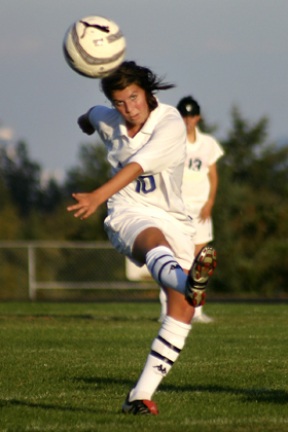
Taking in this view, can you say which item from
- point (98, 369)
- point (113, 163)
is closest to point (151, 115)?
point (113, 163)

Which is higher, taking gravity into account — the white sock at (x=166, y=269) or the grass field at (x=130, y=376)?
the white sock at (x=166, y=269)

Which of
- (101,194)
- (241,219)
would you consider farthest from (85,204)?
(241,219)

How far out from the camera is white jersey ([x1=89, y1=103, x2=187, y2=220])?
6.80m

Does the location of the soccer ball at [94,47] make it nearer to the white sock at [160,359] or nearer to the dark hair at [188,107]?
the white sock at [160,359]

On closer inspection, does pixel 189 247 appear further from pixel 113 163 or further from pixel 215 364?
pixel 215 364

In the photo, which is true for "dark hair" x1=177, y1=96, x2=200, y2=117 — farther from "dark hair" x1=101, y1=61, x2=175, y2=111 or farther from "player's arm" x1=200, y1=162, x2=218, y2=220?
"dark hair" x1=101, y1=61, x2=175, y2=111

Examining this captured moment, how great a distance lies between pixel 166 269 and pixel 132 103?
48.6 inches

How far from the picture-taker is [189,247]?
7.01 meters

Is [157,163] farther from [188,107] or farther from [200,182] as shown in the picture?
[200,182]

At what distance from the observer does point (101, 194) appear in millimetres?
6066

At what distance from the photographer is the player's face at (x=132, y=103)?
6.82 metres

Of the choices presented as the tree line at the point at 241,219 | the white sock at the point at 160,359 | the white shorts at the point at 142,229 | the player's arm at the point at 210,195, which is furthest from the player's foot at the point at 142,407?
the tree line at the point at 241,219

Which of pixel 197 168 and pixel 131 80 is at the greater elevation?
pixel 131 80

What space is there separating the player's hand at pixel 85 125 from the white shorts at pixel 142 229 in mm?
922
